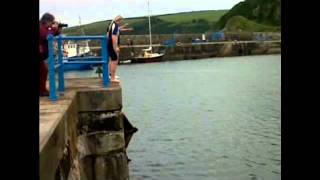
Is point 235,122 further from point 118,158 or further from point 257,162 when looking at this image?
point 118,158

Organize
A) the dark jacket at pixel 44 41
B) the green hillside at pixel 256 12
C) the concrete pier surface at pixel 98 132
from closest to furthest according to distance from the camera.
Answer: the dark jacket at pixel 44 41 → the concrete pier surface at pixel 98 132 → the green hillside at pixel 256 12

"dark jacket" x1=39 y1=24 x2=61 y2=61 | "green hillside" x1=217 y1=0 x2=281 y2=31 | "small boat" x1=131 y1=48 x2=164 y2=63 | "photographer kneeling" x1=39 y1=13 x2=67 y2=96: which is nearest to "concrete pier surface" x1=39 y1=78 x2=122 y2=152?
"photographer kneeling" x1=39 y1=13 x2=67 y2=96

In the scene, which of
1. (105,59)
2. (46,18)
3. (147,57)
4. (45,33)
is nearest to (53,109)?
(45,33)

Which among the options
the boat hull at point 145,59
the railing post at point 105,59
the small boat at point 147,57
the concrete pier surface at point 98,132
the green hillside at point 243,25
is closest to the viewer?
the concrete pier surface at point 98,132

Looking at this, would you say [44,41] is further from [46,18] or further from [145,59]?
[145,59]

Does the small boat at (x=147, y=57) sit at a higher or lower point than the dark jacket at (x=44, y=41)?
lower

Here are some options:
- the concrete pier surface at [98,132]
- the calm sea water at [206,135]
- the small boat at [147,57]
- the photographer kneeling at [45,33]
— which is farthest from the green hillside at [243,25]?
the photographer kneeling at [45,33]

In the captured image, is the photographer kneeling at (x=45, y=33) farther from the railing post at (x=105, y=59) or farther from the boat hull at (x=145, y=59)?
the boat hull at (x=145, y=59)

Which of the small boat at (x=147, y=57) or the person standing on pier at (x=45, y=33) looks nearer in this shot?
the person standing on pier at (x=45, y=33)

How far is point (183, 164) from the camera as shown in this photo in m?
21.1

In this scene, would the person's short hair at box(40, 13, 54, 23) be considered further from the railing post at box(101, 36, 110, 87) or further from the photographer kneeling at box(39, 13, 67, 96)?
the railing post at box(101, 36, 110, 87)
